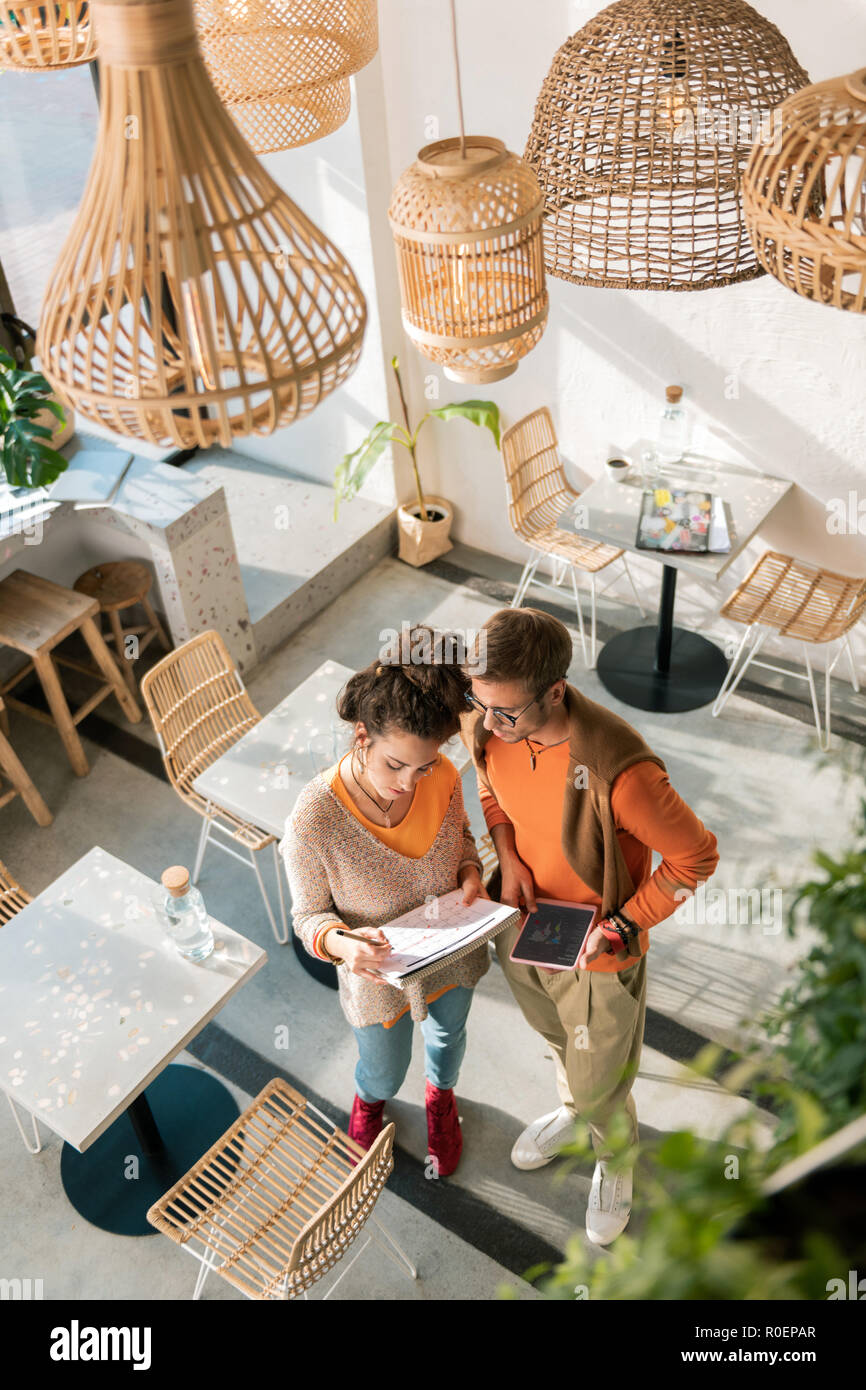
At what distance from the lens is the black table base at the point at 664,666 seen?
17.3 feet

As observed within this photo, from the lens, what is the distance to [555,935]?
2824 millimetres

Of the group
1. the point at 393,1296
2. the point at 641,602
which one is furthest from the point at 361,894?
the point at 641,602

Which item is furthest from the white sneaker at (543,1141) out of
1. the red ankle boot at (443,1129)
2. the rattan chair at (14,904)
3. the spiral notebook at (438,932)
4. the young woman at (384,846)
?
the rattan chair at (14,904)

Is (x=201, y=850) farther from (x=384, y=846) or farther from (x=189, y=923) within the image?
(x=384, y=846)

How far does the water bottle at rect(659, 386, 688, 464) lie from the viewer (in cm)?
511

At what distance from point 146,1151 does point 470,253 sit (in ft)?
9.55

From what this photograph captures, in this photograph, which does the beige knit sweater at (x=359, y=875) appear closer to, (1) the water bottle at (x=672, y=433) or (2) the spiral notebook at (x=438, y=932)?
(2) the spiral notebook at (x=438, y=932)

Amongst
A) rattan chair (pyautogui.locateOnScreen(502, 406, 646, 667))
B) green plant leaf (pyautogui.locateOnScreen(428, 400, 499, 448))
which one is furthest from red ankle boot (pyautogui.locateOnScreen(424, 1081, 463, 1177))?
green plant leaf (pyautogui.locateOnScreen(428, 400, 499, 448))

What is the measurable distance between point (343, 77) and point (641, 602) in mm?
3416

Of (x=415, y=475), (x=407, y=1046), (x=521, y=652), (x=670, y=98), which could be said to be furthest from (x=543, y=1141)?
(x=415, y=475)

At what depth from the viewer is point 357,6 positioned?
290 cm

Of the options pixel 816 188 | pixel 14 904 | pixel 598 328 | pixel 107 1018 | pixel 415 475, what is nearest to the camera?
pixel 816 188

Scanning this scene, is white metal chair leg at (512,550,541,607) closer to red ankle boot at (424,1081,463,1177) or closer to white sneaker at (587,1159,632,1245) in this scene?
red ankle boot at (424,1081,463,1177)

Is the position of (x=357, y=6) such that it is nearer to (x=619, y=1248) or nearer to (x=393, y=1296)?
(x=619, y=1248)
